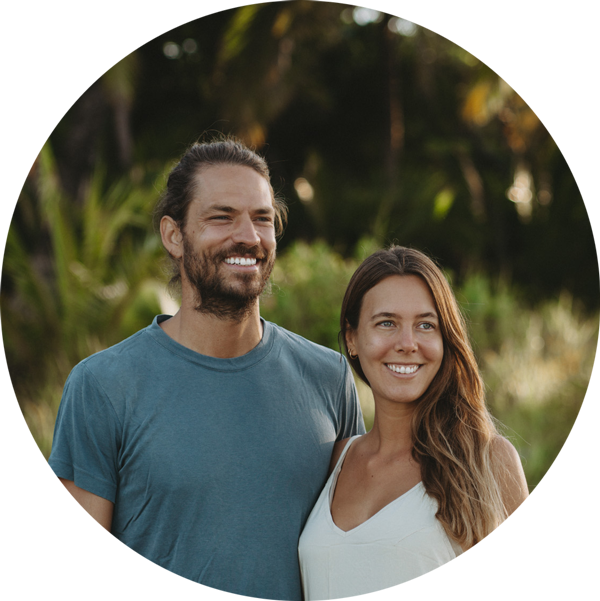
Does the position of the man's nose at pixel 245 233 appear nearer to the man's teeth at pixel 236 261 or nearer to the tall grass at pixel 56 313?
the man's teeth at pixel 236 261

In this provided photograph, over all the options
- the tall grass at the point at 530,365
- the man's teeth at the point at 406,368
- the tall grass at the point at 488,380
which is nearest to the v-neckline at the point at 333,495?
the man's teeth at the point at 406,368

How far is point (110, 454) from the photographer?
222 cm

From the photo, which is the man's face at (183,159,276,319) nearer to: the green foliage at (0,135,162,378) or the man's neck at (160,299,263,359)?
the man's neck at (160,299,263,359)

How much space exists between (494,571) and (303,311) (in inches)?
256

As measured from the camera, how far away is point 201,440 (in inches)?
89.3

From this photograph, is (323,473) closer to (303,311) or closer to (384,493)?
(384,493)

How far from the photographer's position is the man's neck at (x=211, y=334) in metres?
2.43

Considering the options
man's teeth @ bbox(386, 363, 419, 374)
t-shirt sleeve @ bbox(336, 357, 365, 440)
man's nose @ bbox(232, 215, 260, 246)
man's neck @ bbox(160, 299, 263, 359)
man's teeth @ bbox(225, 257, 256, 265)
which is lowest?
t-shirt sleeve @ bbox(336, 357, 365, 440)

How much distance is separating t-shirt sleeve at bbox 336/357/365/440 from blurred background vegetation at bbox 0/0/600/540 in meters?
1.39

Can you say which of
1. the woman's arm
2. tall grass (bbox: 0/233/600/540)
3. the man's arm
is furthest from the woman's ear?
tall grass (bbox: 0/233/600/540)

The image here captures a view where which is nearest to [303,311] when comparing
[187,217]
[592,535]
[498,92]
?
[592,535]

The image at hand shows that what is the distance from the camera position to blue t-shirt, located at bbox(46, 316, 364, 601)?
2.20 m

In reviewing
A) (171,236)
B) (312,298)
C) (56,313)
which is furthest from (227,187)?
(312,298)

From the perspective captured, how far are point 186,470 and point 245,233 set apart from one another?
2.69 feet
